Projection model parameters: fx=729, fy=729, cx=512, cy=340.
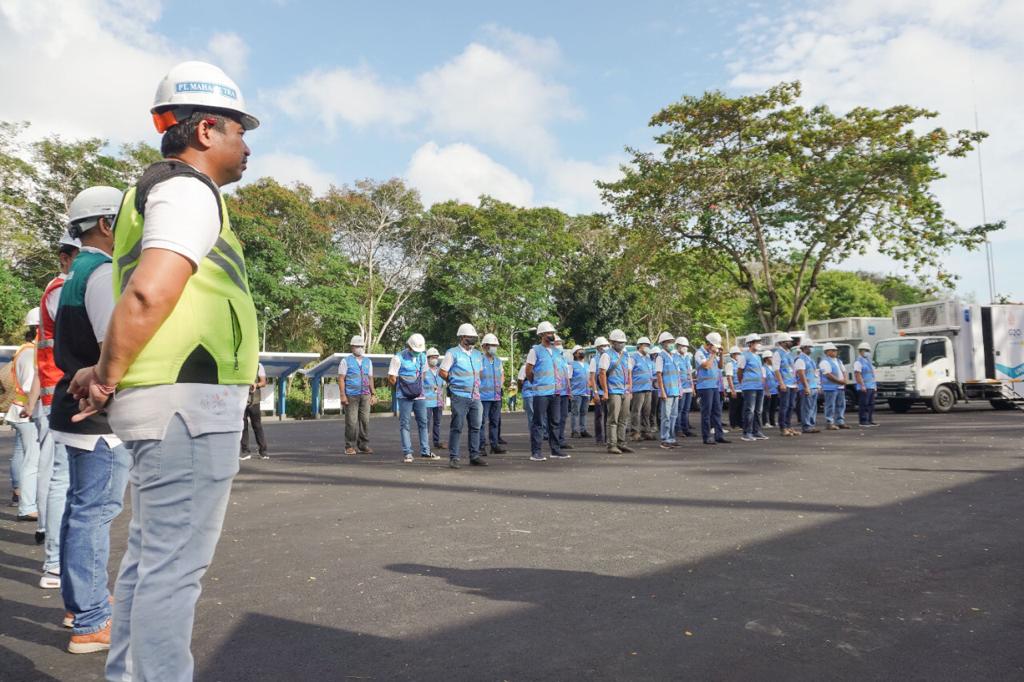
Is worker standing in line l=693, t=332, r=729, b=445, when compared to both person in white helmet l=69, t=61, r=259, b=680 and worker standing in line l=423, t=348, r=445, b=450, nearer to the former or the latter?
worker standing in line l=423, t=348, r=445, b=450

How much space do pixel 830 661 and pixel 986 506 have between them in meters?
4.56

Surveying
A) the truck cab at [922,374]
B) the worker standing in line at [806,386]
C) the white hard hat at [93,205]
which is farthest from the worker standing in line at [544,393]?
the truck cab at [922,374]

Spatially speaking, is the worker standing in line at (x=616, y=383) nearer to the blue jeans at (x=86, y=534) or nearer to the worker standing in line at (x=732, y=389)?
the worker standing in line at (x=732, y=389)

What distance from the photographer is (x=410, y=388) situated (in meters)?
11.6

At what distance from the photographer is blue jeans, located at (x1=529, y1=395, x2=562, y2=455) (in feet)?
37.9

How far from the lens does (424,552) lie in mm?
5172

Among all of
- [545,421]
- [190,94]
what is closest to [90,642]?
[190,94]

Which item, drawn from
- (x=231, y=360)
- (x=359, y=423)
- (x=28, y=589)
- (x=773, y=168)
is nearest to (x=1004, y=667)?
(x=231, y=360)

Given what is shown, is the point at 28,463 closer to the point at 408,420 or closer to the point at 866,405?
the point at 408,420

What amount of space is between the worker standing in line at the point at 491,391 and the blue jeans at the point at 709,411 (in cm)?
399

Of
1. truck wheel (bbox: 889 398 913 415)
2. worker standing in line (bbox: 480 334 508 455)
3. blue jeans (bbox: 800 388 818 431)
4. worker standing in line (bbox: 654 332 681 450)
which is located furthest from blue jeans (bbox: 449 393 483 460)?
truck wheel (bbox: 889 398 913 415)

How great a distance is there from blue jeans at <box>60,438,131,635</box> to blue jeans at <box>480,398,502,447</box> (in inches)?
351

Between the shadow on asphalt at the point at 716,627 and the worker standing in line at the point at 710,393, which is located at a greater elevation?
the worker standing in line at the point at 710,393

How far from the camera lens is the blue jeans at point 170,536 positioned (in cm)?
200
